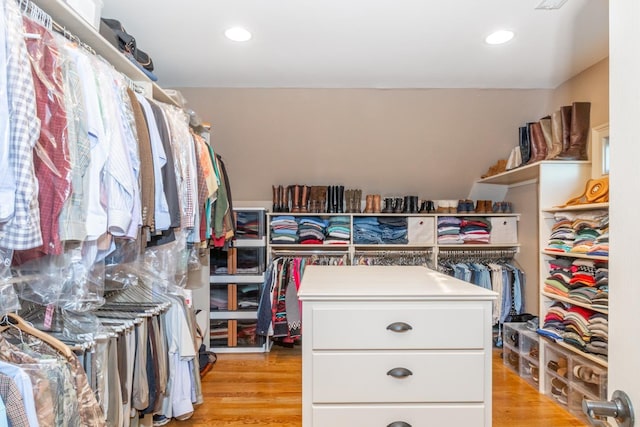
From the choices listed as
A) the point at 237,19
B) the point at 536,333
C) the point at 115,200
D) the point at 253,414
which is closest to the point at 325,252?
the point at 253,414

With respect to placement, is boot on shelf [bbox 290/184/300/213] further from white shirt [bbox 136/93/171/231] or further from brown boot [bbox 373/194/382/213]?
white shirt [bbox 136/93/171/231]

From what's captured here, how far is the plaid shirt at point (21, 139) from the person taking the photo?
35.9 inches

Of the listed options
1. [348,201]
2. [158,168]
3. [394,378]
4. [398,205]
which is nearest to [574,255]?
[398,205]

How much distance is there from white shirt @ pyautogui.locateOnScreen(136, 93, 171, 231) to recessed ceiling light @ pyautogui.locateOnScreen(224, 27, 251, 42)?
3.32ft

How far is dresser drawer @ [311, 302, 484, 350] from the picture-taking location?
1.35 metres

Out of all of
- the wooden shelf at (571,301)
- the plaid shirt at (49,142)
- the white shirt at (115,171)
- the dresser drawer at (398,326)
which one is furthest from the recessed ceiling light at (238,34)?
the wooden shelf at (571,301)

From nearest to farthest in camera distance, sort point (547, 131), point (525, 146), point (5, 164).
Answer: point (5, 164)
point (547, 131)
point (525, 146)

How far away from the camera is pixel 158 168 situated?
1.64 m

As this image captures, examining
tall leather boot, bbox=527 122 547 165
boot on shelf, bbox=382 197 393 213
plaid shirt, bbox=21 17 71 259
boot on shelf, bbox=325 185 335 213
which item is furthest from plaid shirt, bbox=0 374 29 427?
tall leather boot, bbox=527 122 547 165

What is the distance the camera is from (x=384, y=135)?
3.63 m

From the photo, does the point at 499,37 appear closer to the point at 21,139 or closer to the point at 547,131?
the point at 547,131

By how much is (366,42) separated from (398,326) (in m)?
2.05

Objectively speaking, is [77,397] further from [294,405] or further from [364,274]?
[294,405]

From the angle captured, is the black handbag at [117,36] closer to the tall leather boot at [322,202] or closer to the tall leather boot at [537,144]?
the tall leather boot at [322,202]
